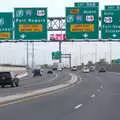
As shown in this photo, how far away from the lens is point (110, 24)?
57250 millimetres

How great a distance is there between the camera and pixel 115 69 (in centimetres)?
14088

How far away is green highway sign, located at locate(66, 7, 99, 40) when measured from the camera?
185 ft

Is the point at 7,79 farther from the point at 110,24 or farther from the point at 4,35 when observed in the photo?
the point at 110,24

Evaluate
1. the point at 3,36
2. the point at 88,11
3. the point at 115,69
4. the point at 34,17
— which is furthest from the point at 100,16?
the point at 115,69

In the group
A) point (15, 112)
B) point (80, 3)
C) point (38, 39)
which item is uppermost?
point (80, 3)

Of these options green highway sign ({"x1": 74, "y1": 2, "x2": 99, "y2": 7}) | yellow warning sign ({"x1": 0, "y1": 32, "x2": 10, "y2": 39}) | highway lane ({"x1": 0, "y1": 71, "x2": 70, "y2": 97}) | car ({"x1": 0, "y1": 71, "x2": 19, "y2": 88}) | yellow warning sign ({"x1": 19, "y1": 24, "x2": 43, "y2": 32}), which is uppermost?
green highway sign ({"x1": 74, "y1": 2, "x2": 99, "y2": 7})

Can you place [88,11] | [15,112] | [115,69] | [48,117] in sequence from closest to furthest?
1. [48,117]
2. [15,112]
3. [88,11]
4. [115,69]

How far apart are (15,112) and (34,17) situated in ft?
118

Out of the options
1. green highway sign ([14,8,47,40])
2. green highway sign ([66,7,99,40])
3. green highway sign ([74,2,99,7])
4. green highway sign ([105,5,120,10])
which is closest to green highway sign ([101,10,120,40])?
green highway sign ([105,5,120,10])

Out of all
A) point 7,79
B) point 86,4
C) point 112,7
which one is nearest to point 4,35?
point 7,79

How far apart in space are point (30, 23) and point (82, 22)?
5.55 m

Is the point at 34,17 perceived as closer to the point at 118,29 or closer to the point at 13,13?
the point at 13,13

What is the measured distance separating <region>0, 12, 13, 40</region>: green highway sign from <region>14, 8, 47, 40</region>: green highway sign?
641mm

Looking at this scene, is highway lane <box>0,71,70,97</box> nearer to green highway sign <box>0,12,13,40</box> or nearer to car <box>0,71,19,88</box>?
car <box>0,71,19,88</box>
